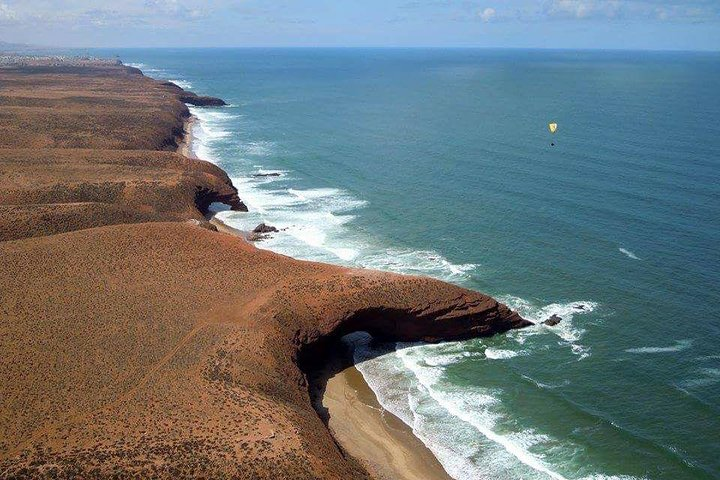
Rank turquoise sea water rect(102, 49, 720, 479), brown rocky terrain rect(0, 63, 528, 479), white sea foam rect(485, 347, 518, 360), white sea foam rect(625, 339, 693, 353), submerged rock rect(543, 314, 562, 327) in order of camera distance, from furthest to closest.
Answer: submerged rock rect(543, 314, 562, 327) → white sea foam rect(485, 347, 518, 360) → white sea foam rect(625, 339, 693, 353) → turquoise sea water rect(102, 49, 720, 479) → brown rocky terrain rect(0, 63, 528, 479)

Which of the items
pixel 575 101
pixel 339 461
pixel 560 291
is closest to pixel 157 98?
pixel 575 101

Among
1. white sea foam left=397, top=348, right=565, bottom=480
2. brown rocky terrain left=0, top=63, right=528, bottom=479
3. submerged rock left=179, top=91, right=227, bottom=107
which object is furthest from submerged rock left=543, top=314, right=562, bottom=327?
submerged rock left=179, top=91, right=227, bottom=107

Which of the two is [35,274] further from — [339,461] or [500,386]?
[500,386]

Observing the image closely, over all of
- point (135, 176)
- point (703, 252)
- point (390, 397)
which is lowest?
point (390, 397)

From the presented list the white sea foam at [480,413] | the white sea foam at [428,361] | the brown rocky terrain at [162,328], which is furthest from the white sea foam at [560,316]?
the white sea foam at [480,413]

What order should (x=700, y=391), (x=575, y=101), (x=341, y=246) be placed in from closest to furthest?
(x=700, y=391)
(x=341, y=246)
(x=575, y=101)

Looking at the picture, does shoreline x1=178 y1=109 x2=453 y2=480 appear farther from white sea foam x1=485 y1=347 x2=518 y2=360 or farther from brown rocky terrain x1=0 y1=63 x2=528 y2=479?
white sea foam x1=485 y1=347 x2=518 y2=360
